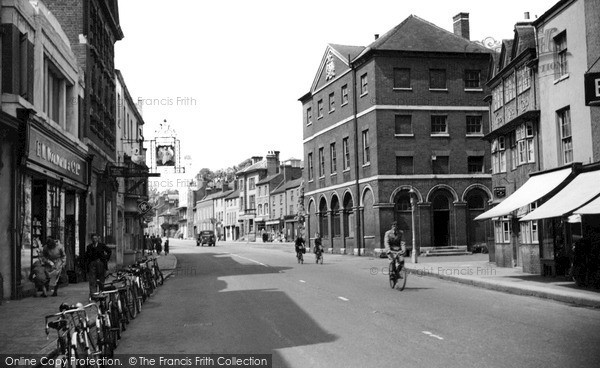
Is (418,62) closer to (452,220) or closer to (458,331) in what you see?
(452,220)

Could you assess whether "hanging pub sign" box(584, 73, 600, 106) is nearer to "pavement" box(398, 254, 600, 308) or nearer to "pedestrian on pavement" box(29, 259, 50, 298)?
"pavement" box(398, 254, 600, 308)

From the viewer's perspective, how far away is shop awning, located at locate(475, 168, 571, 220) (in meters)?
18.6

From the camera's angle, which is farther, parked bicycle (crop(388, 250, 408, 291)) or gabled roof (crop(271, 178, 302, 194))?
gabled roof (crop(271, 178, 302, 194))

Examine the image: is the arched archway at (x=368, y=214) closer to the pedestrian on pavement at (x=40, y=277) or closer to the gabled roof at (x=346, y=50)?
the gabled roof at (x=346, y=50)

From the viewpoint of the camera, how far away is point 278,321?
1152cm

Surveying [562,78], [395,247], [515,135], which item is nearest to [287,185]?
[515,135]

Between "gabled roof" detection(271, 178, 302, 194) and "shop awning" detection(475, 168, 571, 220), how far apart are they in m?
59.5

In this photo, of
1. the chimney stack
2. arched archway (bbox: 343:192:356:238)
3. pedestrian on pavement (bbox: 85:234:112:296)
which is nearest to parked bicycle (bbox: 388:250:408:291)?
pedestrian on pavement (bbox: 85:234:112:296)

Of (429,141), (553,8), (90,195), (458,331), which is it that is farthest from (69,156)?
(429,141)

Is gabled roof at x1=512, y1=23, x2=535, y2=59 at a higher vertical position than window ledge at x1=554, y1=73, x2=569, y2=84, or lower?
higher

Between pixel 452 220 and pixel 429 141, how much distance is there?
545cm

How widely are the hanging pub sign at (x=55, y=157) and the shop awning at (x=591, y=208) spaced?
13797 mm

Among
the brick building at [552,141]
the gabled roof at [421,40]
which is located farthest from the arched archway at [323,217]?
the brick building at [552,141]

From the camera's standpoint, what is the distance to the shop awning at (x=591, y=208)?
1432cm
